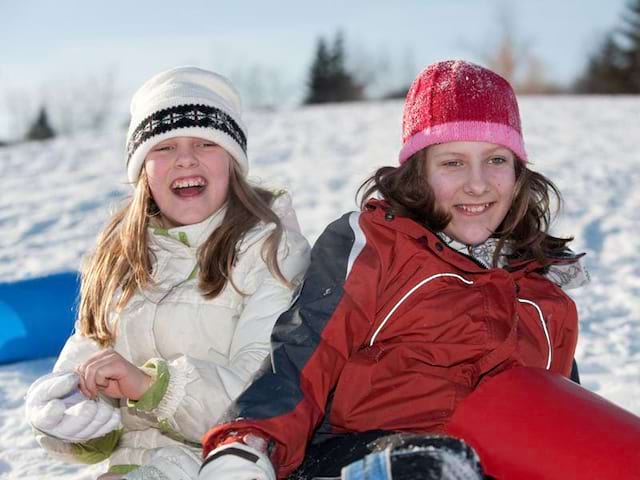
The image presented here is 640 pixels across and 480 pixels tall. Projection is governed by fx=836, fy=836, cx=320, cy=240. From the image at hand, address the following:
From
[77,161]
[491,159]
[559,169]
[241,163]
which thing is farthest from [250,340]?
[77,161]

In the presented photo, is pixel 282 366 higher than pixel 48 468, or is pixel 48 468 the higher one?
pixel 282 366

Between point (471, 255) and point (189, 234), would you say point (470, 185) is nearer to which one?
point (471, 255)

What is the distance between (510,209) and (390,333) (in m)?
0.56

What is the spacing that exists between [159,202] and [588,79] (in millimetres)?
29803

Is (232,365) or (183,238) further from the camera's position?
(183,238)

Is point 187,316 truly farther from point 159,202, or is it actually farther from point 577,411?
point 577,411

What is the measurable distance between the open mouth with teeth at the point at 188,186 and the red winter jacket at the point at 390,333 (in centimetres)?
44

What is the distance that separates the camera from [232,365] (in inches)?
82.9

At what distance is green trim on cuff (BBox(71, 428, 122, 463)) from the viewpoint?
2.17m

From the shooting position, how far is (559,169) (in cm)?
747

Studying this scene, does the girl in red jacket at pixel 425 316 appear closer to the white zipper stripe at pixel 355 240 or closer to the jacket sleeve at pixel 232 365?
the white zipper stripe at pixel 355 240

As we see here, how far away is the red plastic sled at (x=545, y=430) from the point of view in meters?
1.57

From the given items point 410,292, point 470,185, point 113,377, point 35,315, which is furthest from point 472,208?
point 35,315

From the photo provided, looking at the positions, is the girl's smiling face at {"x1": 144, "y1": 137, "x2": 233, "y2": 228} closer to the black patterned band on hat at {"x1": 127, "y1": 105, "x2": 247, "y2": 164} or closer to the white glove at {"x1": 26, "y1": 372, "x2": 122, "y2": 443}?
the black patterned band on hat at {"x1": 127, "y1": 105, "x2": 247, "y2": 164}
